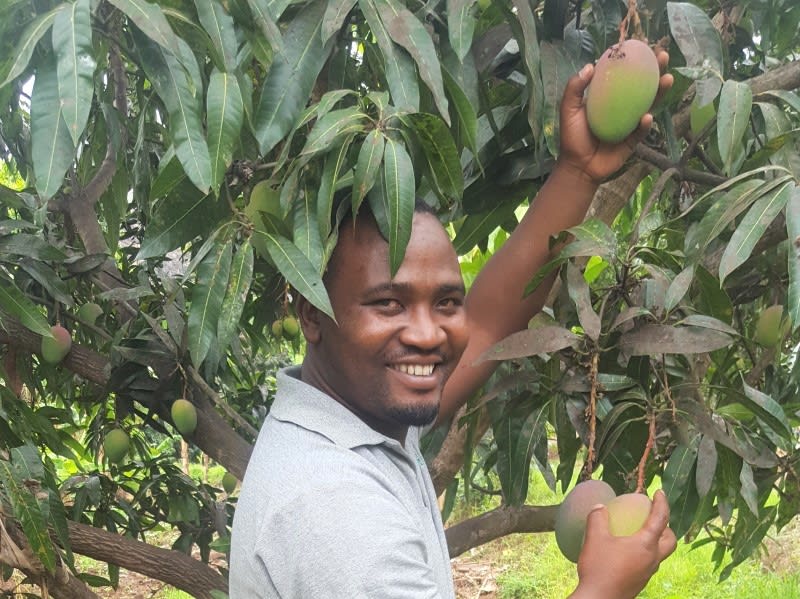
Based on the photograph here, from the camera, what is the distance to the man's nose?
3.69ft

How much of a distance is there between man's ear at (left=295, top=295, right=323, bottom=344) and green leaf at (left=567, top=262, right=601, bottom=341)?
14.3 inches

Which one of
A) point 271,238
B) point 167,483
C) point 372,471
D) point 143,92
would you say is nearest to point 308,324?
point 271,238

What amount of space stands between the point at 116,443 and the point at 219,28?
6.46 ft

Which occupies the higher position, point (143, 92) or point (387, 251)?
point (143, 92)

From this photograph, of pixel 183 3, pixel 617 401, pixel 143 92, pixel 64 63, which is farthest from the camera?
pixel 143 92

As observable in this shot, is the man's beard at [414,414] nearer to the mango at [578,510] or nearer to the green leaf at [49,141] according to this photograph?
the mango at [578,510]

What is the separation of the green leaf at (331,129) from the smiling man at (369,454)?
0.42 ft

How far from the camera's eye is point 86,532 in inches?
84.9

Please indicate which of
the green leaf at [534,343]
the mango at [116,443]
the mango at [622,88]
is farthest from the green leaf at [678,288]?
the mango at [116,443]

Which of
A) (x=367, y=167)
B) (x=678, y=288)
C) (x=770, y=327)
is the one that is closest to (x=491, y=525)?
(x=770, y=327)

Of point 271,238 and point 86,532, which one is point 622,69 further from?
point 86,532

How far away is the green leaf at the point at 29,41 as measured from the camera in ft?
2.67

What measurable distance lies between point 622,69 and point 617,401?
19.6 inches

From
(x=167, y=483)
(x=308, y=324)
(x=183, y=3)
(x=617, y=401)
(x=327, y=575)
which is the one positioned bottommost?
(x=167, y=483)
